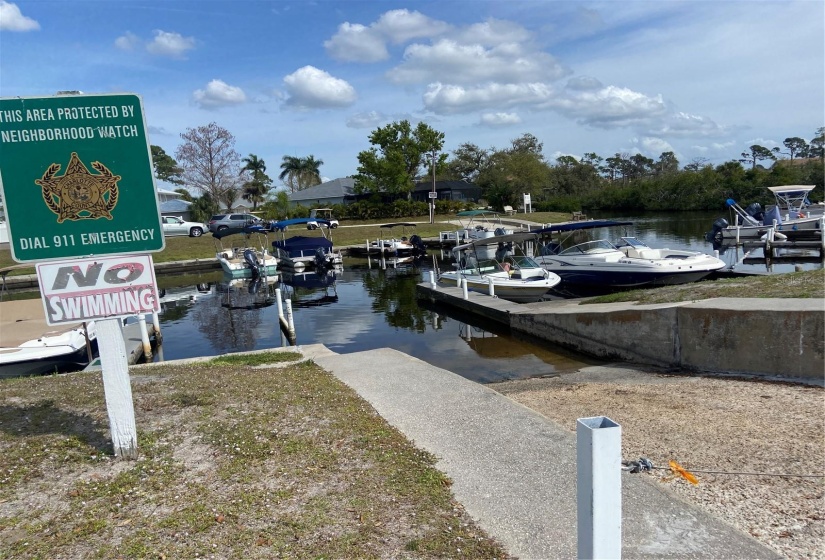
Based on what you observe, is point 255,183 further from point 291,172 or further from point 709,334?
point 709,334

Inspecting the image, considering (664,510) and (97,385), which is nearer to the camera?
(664,510)

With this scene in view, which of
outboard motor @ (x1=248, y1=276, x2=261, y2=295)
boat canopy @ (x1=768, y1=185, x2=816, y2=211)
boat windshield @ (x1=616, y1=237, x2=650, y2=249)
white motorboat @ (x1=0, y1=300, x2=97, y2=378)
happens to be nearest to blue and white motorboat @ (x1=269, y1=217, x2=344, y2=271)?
outboard motor @ (x1=248, y1=276, x2=261, y2=295)

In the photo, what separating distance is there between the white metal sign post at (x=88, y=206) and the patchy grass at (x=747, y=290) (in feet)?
35.9

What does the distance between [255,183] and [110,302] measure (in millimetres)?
80531

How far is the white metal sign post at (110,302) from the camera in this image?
5.25 m

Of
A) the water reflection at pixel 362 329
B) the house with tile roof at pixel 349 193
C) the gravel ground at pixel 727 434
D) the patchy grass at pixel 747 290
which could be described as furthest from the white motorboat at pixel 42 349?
the house with tile roof at pixel 349 193

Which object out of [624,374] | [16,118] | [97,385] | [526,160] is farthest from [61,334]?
[526,160]

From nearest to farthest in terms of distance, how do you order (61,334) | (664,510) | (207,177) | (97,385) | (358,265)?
(664,510) → (97,385) → (61,334) → (358,265) → (207,177)

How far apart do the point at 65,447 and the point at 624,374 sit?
8.97 meters

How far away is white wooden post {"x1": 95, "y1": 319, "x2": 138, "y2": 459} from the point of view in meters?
5.34

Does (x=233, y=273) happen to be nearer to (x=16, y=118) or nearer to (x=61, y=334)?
(x=61, y=334)

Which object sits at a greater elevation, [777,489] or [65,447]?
[65,447]

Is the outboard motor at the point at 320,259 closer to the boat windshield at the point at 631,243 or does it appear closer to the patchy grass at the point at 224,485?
the boat windshield at the point at 631,243

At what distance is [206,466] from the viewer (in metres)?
5.36
